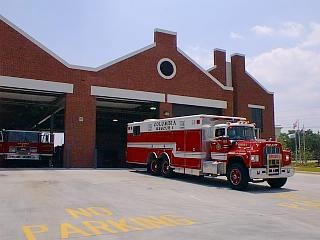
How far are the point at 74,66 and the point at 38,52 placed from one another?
260 cm

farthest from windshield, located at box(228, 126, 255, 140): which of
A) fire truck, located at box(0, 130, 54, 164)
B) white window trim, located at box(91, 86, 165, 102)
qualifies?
fire truck, located at box(0, 130, 54, 164)

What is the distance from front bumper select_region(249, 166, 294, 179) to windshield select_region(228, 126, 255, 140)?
194 centimetres

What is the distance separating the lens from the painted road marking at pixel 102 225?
26.9 feet

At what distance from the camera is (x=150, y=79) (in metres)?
32.2

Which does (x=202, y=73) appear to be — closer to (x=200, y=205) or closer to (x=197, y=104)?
(x=197, y=104)

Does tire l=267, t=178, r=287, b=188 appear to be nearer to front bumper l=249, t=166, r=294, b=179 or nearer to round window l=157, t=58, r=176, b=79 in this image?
front bumper l=249, t=166, r=294, b=179

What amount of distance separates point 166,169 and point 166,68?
45.9 ft

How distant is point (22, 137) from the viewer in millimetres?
28984

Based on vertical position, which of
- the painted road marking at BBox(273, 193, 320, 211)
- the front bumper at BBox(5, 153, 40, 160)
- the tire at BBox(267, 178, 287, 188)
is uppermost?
the front bumper at BBox(5, 153, 40, 160)

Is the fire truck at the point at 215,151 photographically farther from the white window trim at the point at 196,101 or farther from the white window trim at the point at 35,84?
the white window trim at the point at 196,101

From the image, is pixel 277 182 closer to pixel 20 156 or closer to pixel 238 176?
pixel 238 176

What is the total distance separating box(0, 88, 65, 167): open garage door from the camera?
94.8 feet

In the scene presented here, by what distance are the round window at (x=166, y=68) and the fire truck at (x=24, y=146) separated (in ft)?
32.7

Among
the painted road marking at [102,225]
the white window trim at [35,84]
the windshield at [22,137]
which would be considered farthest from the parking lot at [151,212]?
the windshield at [22,137]
